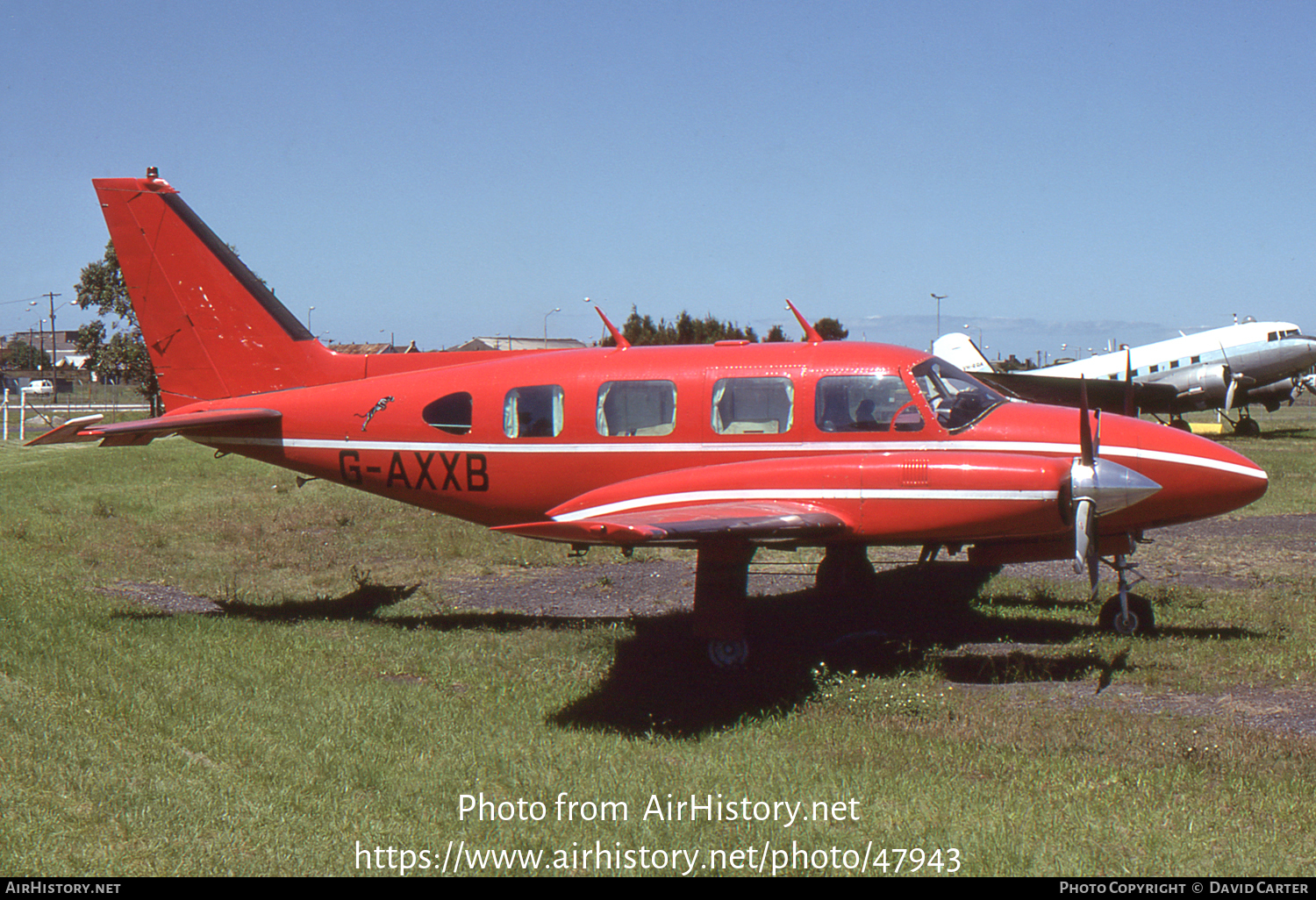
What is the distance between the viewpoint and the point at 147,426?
11539 millimetres

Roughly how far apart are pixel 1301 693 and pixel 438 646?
8.67 metres

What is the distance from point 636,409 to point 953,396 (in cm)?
349

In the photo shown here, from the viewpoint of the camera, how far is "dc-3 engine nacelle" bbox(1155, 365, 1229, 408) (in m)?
40.2

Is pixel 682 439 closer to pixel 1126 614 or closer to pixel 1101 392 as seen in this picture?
pixel 1126 614

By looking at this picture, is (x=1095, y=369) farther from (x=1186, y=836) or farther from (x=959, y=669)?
(x=1186, y=836)

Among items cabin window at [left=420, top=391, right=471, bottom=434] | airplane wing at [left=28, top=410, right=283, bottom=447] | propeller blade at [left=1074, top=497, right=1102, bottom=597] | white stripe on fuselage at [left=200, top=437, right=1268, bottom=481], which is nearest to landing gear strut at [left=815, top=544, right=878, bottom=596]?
white stripe on fuselage at [left=200, top=437, right=1268, bottom=481]

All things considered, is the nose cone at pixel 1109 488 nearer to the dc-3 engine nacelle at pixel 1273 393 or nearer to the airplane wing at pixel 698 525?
the airplane wing at pixel 698 525

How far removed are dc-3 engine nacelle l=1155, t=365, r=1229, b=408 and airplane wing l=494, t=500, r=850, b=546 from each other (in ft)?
122

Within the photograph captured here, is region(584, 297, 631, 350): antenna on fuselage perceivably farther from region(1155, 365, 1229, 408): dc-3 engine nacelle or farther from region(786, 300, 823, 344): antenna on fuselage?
region(1155, 365, 1229, 408): dc-3 engine nacelle

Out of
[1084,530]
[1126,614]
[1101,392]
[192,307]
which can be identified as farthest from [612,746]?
[1101,392]

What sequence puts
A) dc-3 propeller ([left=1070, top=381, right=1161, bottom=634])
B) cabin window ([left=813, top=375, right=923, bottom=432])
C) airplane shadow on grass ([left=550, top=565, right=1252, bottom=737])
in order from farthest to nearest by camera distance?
cabin window ([left=813, top=375, right=923, bottom=432]) < dc-3 propeller ([left=1070, top=381, right=1161, bottom=634]) < airplane shadow on grass ([left=550, top=565, right=1252, bottom=737])

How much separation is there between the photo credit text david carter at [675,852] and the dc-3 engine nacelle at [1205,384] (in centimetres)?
4008

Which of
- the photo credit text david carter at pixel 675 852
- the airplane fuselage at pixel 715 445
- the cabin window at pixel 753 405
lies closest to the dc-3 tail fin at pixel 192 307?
the airplane fuselage at pixel 715 445
